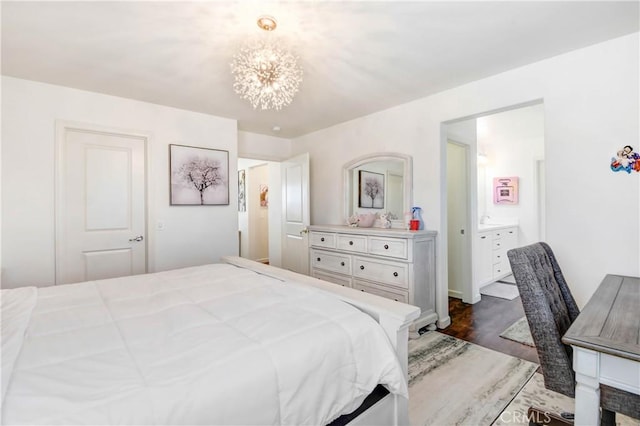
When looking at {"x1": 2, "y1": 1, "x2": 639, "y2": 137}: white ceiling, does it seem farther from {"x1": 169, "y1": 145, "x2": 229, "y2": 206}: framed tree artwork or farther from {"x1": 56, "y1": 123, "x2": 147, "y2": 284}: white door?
{"x1": 169, "y1": 145, "x2": 229, "y2": 206}: framed tree artwork

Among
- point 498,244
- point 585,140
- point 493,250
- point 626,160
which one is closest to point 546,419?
point 626,160

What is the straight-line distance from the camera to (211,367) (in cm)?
90

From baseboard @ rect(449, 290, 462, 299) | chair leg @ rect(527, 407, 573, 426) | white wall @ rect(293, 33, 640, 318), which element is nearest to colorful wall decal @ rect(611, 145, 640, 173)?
white wall @ rect(293, 33, 640, 318)

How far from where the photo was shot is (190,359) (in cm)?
94

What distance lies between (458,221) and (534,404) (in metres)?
2.40

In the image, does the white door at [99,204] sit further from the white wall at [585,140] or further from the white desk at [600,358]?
the white desk at [600,358]

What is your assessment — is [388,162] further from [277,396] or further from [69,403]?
[69,403]

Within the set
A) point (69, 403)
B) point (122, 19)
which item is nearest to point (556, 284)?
point (69, 403)

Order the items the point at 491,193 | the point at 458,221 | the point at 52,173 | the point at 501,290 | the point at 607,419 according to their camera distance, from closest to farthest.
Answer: the point at 607,419
the point at 52,173
the point at 458,221
the point at 501,290
the point at 491,193

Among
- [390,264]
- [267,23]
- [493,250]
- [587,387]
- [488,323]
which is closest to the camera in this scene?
[587,387]

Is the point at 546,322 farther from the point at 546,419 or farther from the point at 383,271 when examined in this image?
the point at 383,271

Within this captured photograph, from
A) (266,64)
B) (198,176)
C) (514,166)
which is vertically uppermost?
(266,64)

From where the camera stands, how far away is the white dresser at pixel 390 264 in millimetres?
2857

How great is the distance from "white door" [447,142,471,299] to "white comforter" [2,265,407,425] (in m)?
2.90
